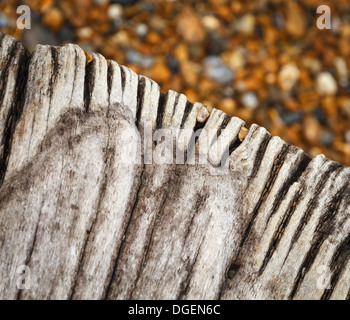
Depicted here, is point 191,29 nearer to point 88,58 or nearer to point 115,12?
point 115,12

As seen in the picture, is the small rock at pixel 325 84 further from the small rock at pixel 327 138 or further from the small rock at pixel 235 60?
the small rock at pixel 235 60

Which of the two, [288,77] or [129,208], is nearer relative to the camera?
[129,208]

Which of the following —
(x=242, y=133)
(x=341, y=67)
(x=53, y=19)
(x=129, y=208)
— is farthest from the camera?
(x=341, y=67)

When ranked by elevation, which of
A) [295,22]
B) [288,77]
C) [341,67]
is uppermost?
[295,22]

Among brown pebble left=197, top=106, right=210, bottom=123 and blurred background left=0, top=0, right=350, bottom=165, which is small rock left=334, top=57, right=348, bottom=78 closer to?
blurred background left=0, top=0, right=350, bottom=165

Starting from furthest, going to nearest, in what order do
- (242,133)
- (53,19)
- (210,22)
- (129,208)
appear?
(210,22) < (53,19) < (242,133) < (129,208)

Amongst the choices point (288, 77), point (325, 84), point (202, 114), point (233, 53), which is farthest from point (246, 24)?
point (202, 114)

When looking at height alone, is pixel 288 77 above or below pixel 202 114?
above
